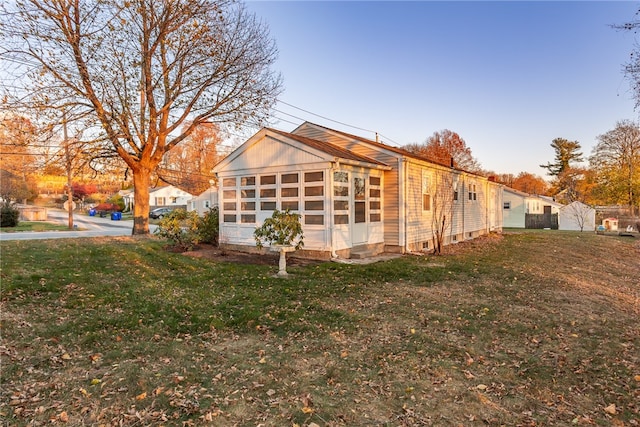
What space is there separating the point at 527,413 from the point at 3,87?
15571 mm

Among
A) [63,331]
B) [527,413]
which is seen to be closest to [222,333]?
[63,331]

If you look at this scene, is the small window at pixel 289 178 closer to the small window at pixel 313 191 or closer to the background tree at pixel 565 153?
the small window at pixel 313 191

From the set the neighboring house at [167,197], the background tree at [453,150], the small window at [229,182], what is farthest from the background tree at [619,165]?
the neighboring house at [167,197]

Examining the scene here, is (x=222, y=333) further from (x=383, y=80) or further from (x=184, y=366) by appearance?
(x=383, y=80)

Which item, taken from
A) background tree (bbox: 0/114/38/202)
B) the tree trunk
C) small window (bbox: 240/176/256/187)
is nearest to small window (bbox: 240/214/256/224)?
small window (bbox: 240/176/256/187)

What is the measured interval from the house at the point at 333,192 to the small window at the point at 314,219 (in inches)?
1.1

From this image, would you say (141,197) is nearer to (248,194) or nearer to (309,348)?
(248,194)

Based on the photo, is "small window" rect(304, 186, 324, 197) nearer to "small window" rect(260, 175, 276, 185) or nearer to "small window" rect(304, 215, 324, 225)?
"small window" rect(304, 215, 324, 225)

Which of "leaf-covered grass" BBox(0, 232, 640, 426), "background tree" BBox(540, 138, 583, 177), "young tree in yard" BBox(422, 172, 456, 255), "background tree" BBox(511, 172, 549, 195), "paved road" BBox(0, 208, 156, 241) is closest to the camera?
"leaf-covered grass" BBox(0, 232, 640, 426)

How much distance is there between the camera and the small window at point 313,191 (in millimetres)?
10016

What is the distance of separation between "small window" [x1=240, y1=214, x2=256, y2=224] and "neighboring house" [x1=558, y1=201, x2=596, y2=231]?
28.5 meters

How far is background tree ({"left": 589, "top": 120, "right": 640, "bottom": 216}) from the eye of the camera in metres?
32.1

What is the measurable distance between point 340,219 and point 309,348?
6.10 m

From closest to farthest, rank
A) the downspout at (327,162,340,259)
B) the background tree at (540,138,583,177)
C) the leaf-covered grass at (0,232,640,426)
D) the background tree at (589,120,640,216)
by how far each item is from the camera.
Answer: the leaf-covered grass at (0,232,640,426)
the downspout at (327,162,340,259)
the background tree at (589,120,640,216)
the background tree at (540,138,583,177)
